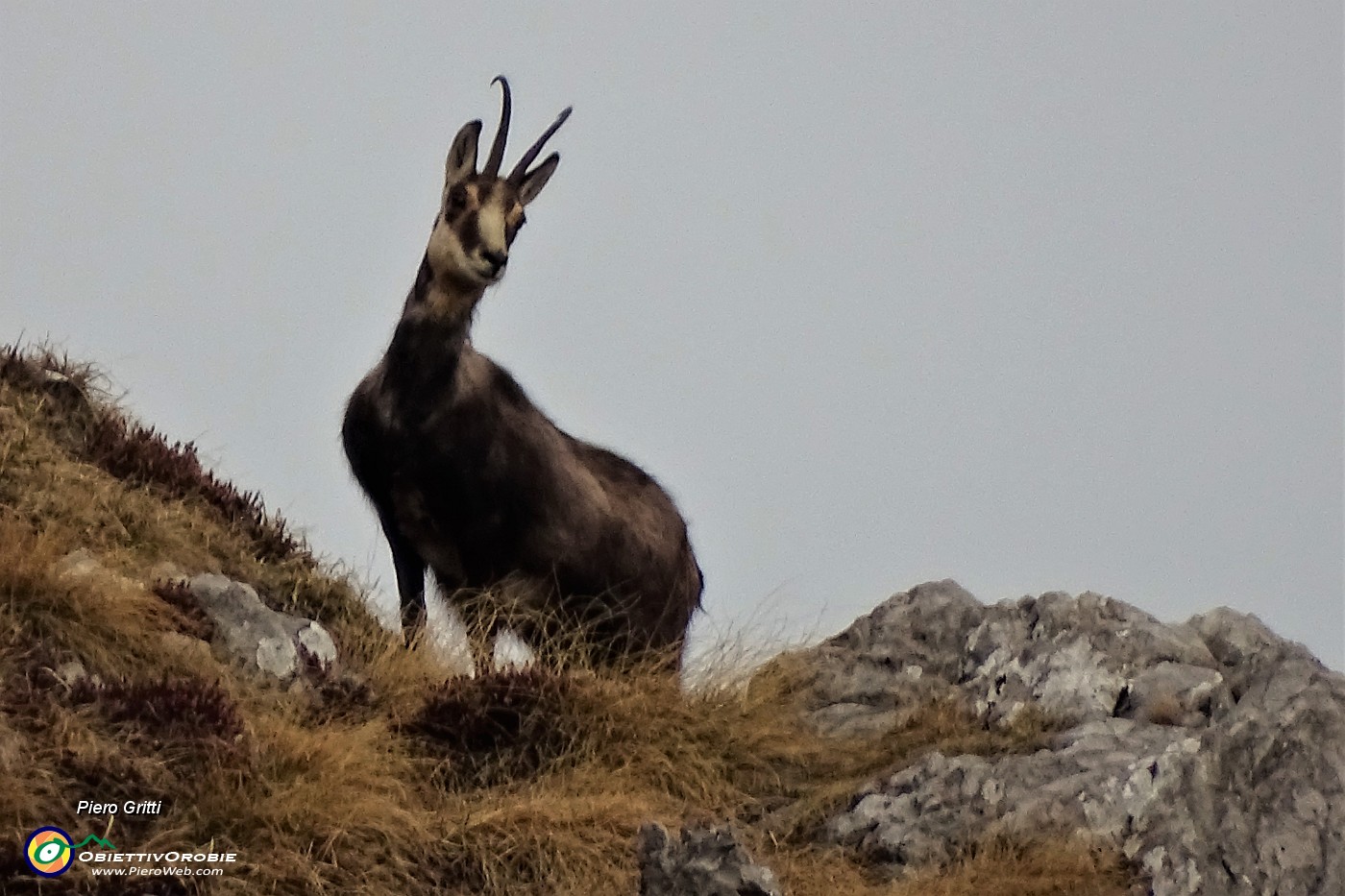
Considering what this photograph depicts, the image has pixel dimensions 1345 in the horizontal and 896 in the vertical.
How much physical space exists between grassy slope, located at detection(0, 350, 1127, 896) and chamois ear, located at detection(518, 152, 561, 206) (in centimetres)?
256

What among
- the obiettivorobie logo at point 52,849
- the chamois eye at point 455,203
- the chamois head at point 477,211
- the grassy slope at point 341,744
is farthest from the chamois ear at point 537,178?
the obiettivorobie logo at point 52,849

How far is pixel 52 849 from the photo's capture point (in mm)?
6516

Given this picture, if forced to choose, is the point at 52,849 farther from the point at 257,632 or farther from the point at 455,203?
the point at 455,203

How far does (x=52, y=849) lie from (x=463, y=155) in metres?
5.34

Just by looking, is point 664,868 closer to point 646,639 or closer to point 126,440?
point 646,639

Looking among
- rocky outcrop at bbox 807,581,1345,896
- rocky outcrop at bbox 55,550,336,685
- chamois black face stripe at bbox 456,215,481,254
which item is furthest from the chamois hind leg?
chamois black face stripe at bbox 456,215,481,254

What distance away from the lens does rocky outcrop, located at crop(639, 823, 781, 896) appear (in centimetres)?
619

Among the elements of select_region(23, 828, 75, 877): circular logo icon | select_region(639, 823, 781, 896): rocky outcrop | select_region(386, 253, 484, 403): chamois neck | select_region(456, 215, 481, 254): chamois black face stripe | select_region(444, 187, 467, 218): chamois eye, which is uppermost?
select_region(444, 187, 467, 218): chamois eye

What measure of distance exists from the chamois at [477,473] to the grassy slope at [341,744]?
65 centimetres

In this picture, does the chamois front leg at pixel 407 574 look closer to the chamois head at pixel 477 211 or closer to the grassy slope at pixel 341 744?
the grassy slope at pixel 341 744

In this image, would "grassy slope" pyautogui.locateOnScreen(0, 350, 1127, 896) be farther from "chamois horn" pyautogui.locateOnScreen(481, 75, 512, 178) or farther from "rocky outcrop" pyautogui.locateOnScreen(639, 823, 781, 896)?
"chamois horn" pyautogui.locateOnScreen(481, 75, 512, 178)

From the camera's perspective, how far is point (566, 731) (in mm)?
8461

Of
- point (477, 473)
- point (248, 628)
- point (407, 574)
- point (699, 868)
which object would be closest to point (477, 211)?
point (477, 473)

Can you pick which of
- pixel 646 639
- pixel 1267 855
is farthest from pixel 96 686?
pixel 1267 855
